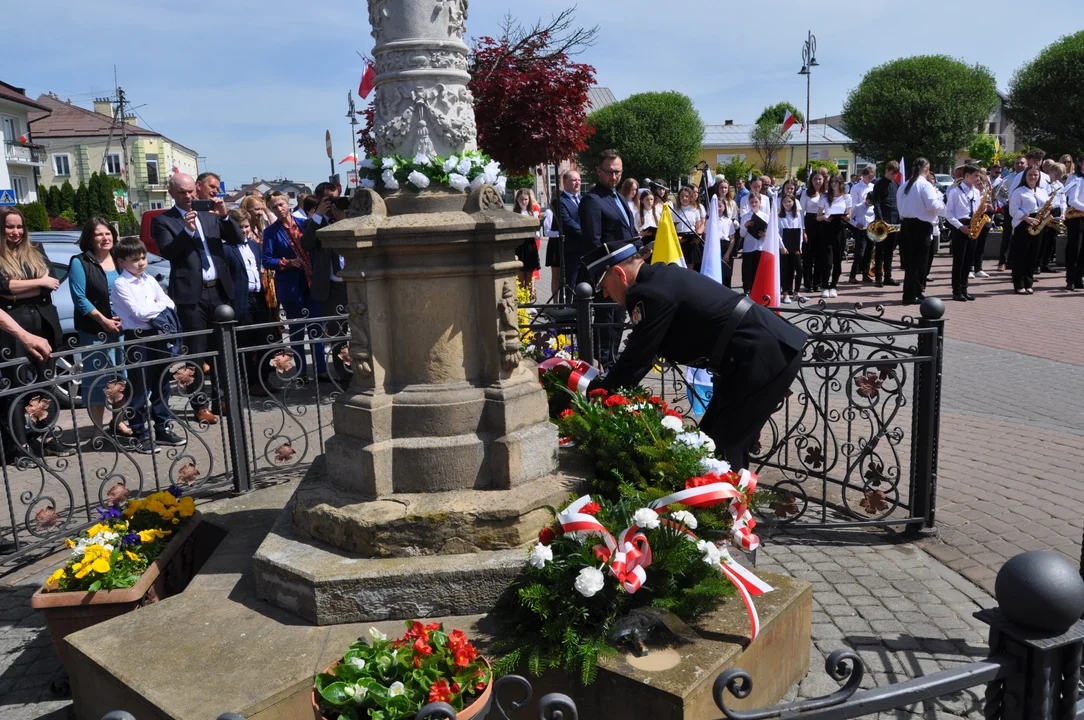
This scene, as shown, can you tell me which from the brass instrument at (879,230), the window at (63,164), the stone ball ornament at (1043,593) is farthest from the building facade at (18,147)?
the stone ball ornament at (1043,593)

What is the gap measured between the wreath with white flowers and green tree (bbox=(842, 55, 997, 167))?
46.9 meters

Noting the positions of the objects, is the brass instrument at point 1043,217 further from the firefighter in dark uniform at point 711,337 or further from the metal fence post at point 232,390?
the metal fence post at point 232,390

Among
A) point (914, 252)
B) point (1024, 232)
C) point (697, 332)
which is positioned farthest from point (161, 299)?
point (1024, 232)

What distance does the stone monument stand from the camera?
11.7 feet

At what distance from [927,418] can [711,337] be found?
4.83 ft

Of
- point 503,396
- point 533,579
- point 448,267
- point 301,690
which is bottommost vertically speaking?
point 301,690

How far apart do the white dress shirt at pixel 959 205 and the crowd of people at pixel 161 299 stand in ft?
32.1

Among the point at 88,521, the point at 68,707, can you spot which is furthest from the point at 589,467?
the point at 88,521

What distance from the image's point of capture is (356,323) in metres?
3.79

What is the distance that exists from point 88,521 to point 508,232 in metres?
3.48

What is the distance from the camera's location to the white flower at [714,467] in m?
3.59

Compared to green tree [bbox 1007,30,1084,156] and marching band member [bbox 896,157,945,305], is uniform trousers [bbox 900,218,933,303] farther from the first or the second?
green tree [bbox 1007,30,1084,156]

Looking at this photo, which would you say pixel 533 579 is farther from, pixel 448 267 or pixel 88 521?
pixel 88 521

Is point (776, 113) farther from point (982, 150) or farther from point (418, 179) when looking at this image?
point (418, 179)
